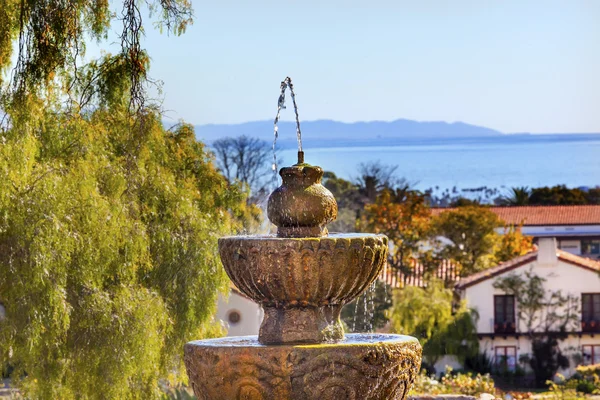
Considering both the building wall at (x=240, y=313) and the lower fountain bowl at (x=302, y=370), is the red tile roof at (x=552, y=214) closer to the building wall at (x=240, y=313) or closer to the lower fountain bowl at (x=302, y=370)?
the building wall at (x=240, y=313)

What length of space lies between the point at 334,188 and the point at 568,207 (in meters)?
14.6

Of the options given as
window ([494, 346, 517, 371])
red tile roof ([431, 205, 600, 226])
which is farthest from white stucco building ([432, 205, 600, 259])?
window ([494, 346, 517, 371])

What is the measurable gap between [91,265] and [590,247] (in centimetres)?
5762

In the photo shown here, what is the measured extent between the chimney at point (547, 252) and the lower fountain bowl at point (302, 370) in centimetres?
3692

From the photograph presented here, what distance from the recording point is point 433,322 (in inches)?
1652

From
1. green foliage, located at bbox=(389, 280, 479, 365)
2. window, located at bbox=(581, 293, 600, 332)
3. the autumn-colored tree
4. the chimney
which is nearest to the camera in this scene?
green foliage, located at bbox=(389, 280, 479, 365)

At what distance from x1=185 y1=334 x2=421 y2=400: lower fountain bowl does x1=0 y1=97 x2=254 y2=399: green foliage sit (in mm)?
6700

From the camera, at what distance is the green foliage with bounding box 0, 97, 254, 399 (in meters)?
15.8

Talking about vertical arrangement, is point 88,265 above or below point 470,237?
above

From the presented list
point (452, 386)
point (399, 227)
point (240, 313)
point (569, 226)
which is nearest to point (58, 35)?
point (452, 386)

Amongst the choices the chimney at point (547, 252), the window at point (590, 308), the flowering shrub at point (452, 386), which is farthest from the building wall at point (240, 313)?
the flowering shrub at point (452, 386)

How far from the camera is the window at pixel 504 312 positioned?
148ft

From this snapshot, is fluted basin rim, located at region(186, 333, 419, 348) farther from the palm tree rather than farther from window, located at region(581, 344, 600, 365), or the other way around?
the palm tree

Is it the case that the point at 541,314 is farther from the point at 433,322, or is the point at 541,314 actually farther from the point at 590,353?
the point at 433,322
